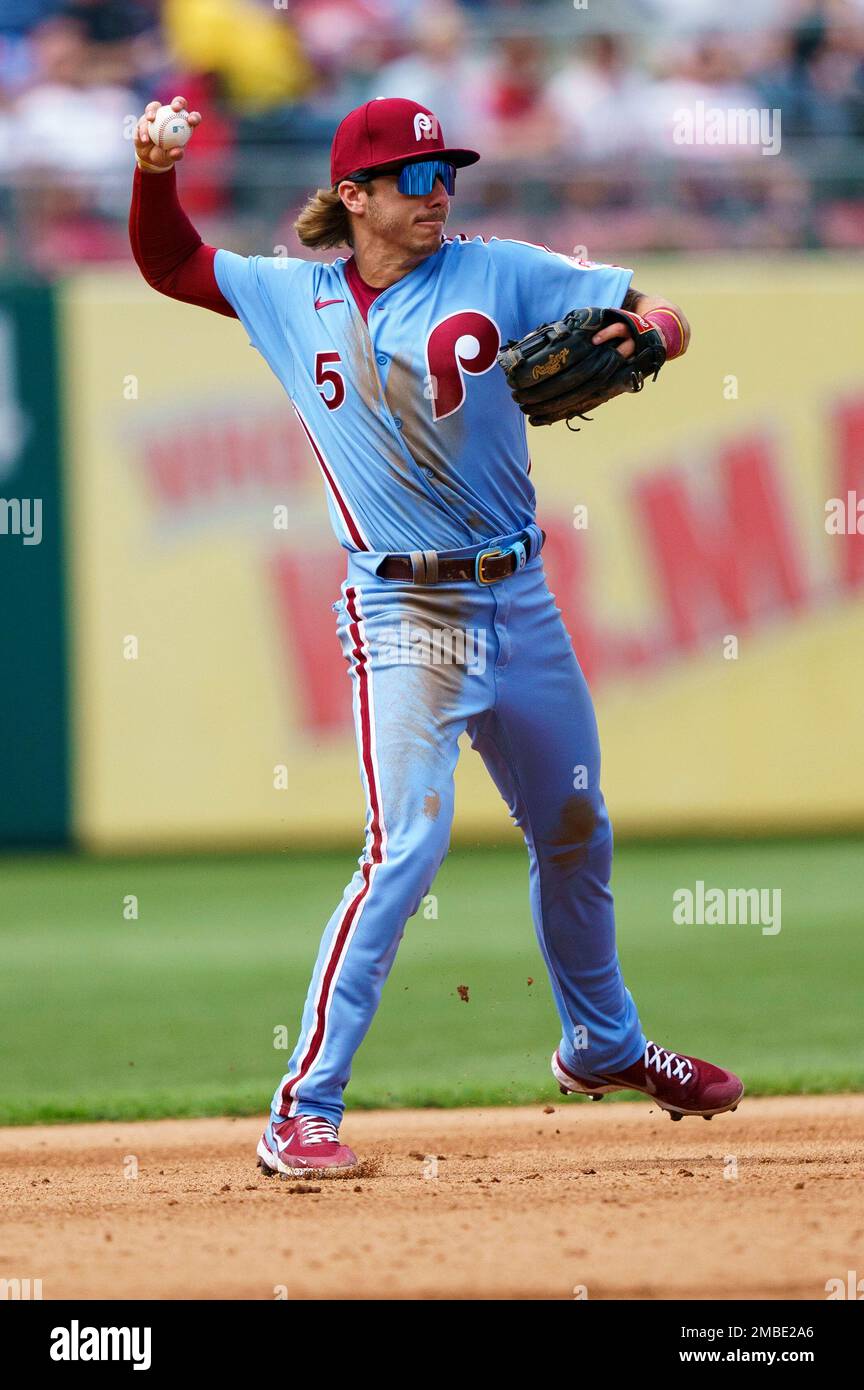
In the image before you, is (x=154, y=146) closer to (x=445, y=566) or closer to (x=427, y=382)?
(x=427, y=382)

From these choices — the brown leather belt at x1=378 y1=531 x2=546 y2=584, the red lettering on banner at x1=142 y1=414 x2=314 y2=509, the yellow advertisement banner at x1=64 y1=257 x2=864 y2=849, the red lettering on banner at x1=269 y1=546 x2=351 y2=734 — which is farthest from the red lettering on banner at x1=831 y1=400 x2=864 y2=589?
the brown leather belt at x1=378 y1=531 x2=546 y2=584

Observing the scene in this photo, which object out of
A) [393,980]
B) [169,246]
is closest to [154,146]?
[169,246]

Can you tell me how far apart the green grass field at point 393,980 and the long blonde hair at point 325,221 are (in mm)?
2367

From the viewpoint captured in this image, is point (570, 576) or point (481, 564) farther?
point (570, 576)

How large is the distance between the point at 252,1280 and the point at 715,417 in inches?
298

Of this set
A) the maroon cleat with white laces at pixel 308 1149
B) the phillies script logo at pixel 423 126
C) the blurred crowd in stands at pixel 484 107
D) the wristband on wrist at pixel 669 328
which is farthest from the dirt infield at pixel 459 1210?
the blurred crowd in stands at pixel 484 107

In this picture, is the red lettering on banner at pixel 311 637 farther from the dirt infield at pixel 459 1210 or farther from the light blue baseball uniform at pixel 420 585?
the light blue baseball uniform at pixel 420 585

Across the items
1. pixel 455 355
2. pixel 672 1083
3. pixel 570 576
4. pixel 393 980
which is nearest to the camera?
pixel 455 355

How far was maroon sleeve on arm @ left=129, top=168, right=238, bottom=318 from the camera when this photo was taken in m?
4.29

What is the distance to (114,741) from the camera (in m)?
9.90

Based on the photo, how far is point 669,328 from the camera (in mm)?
4160

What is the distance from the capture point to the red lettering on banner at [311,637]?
32.7 ft

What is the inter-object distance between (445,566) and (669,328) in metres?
0.66

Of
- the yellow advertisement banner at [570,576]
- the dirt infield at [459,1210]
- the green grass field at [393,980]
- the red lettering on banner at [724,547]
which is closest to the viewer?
the dirt infield at [459,1210]
